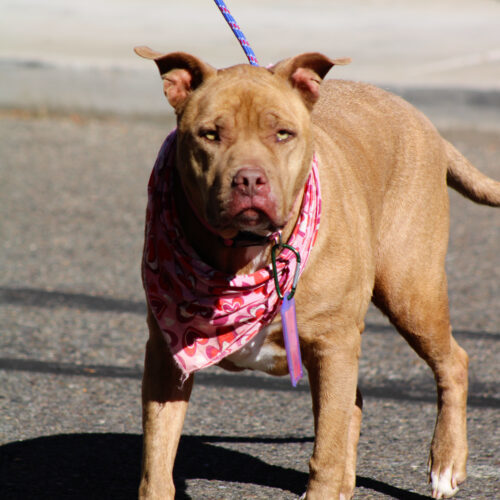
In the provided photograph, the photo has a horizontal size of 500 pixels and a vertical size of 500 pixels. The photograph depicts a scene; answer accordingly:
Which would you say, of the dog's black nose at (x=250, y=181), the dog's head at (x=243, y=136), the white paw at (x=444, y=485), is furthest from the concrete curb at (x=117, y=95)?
the dog's black nose at (x=250, y=181)

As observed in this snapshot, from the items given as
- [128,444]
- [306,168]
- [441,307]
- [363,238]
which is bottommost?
[128,444]

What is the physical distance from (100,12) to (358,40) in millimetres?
9906

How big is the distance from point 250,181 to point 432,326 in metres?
1.55

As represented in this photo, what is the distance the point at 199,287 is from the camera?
3.30m

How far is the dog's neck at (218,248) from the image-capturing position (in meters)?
3.28

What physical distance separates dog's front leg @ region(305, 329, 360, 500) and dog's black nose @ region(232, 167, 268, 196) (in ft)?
2.29

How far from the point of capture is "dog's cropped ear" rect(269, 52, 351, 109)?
330cm

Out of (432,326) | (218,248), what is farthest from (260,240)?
(432,326)

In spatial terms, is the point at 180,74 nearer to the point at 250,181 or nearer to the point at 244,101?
the point at 244,101

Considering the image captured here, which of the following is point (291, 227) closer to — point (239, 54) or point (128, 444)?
point (128, 444)

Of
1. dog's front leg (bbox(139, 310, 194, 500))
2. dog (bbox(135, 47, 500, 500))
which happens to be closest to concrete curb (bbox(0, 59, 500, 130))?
dog (bbox(135, 47, 500, 500))

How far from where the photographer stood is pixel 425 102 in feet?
49.3

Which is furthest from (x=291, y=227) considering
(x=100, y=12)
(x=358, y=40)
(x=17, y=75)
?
(x=100, y=12)

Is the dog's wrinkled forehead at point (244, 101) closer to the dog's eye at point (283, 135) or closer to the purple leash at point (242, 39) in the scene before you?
the dog's eye at point (283, 135)
